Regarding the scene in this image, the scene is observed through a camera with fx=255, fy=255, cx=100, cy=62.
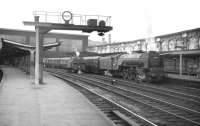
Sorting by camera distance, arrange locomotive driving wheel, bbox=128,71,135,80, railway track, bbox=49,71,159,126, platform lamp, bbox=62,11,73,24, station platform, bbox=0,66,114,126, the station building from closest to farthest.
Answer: station platform, bbox=0,66,114,126 → railway track, bbox=49,71,159,126 → platform lamp, bbox=62,11,73,24 → the station building → locomotive driving wheel, bbox=128,71,135,80

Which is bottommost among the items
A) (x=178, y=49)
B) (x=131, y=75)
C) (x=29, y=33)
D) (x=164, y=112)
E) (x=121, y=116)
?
(x=164, y=112)

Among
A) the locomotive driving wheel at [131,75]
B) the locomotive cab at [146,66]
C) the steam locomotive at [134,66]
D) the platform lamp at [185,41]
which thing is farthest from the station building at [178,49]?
the locomotive driving wheel at [131,75]

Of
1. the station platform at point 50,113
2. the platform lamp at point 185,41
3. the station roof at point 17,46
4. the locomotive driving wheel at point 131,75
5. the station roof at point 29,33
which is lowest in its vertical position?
the station platform at point 50,113

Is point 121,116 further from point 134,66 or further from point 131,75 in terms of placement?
point 131,75

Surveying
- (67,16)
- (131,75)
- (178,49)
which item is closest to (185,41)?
(178,49)

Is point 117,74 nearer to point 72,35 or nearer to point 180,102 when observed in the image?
point 180,102

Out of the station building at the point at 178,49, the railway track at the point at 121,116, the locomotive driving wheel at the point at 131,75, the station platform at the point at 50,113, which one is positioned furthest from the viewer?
the locomotive driving wheel at the point at 131,75

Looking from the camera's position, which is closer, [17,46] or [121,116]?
[121,116]

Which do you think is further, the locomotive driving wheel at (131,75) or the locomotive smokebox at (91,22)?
the locomotive driving wheel at (131,75)

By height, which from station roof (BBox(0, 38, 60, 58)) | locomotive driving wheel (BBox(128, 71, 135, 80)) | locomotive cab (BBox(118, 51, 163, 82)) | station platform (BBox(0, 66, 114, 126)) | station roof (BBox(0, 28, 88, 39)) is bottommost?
station platform (BBox(0, 66, 114, 126))

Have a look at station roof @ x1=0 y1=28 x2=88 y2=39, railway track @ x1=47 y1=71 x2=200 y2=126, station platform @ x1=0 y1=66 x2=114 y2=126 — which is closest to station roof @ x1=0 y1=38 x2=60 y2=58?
station platform @ x1=0 y1=66 x2=114 y2=126

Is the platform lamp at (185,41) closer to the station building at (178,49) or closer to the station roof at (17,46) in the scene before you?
the station building at (178,49)

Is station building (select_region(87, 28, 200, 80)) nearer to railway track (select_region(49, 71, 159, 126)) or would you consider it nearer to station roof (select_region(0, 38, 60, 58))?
station roof (select_region(0, 38, 60, 58))

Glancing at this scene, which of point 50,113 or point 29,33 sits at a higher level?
point 29,33
